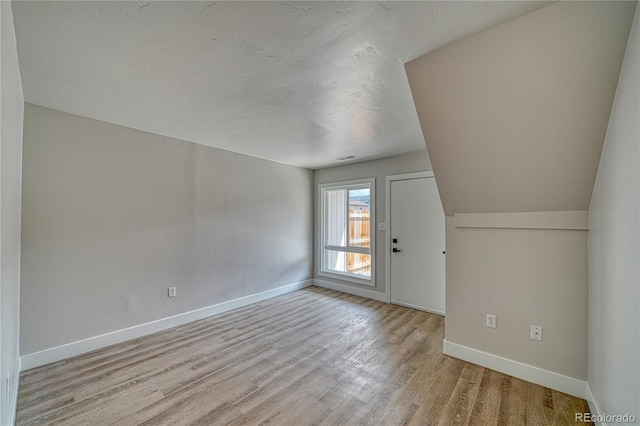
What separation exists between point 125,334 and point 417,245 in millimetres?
3791

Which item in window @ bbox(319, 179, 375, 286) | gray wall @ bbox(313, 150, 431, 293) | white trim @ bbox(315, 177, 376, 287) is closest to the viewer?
gray wall @ bbox(313, 150, 431, 293)

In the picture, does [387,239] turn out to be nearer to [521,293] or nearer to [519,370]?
[521,293]

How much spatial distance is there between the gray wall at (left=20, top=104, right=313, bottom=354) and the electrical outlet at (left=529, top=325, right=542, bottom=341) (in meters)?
3.42

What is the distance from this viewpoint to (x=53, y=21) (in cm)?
138

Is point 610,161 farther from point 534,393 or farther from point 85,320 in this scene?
point 85,320

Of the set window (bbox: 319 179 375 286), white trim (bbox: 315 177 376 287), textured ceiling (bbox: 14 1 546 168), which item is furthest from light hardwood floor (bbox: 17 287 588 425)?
textured ceiling (bbox: 14 1 546 168)

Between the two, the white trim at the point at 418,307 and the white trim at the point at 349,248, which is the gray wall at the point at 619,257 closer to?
the white trim at the point at 418,307

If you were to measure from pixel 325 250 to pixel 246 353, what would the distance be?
284 cm

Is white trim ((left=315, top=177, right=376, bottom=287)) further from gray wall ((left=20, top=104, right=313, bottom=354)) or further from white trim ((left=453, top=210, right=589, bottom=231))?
white trim ((left=453, top=210, right=589, bottom=231))

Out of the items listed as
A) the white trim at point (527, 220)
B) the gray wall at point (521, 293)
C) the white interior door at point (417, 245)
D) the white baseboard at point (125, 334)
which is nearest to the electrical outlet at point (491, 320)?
the gray wall at point (521, 293)

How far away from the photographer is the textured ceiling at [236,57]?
51.9 inches

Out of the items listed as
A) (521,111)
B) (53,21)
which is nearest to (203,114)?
(53,21)

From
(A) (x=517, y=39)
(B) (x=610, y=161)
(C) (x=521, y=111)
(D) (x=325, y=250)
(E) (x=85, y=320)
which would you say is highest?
(A) (x=517, y=39)

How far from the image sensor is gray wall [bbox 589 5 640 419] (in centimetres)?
119
